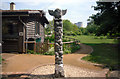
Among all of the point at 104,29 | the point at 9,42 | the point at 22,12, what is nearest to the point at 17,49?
the point at 9,42

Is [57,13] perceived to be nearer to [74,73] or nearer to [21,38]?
[74,73]

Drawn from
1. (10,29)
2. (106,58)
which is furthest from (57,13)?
(10,29)

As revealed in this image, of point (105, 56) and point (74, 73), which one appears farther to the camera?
point (105, 56)

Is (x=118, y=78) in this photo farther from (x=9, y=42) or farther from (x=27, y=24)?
(x=9, y=42)

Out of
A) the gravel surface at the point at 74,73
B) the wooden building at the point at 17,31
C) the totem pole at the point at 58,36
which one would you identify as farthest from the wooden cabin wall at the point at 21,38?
the totem pole at the point at 58,36

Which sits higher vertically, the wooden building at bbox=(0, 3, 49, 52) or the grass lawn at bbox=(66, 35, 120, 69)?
the wooden building at bbox=(0, 3, 49, 52)

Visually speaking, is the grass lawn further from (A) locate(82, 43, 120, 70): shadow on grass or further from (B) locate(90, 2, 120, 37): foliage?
(B) locate(90, 2, 120, 37): foliage

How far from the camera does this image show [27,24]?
366 inches

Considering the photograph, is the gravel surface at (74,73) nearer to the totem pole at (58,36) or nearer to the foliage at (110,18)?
the totem pole at (58,36)

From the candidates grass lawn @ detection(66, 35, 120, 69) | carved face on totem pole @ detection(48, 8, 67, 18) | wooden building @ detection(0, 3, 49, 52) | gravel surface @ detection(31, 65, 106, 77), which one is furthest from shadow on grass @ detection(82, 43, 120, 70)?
wooden building @ detection(0, 3, 49, 52)

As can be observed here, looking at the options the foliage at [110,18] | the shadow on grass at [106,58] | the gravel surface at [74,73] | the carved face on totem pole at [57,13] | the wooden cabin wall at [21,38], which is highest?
the foliage at [110,18]

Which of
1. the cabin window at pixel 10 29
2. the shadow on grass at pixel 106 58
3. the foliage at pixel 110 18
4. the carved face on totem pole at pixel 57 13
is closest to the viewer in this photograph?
the carved face on totem pole at pixel 57 13

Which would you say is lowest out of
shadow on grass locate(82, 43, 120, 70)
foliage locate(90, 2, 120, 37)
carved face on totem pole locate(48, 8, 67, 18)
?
shadow on grass locate(82, 43, 120, 70)

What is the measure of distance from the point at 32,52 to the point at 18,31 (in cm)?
239
